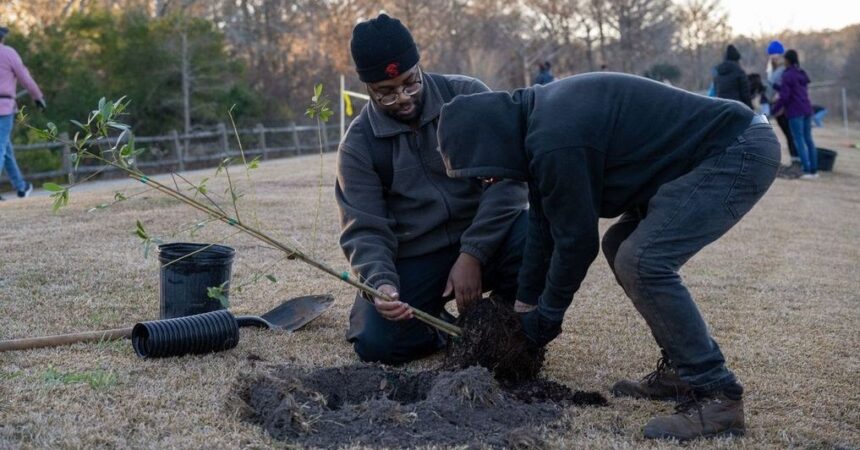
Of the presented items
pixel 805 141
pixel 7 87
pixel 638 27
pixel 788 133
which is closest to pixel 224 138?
pixel 7 87

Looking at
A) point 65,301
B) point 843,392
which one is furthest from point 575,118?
point 65,301

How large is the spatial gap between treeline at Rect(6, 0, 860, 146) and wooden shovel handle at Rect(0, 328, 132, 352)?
18259 mm

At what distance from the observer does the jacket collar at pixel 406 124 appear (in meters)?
4.48

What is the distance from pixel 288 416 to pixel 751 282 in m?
4.65

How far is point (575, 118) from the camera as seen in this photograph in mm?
3219

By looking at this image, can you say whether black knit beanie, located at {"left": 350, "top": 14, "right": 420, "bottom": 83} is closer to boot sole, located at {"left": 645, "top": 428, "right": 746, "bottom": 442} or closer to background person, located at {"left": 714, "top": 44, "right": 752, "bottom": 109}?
boot sole, located at {"left": 645, "top": 428, "right": 746, "bottom": 442}

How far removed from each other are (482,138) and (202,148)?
22.2 metres

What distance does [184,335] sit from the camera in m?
4.22

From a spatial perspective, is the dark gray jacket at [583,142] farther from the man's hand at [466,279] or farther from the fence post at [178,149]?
the fence post at [178,149]

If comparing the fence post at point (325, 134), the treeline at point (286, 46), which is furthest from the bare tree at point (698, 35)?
the fence post at point (325, 134)

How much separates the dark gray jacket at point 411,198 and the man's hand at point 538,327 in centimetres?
58

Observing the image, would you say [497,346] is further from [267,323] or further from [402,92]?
Result: [267,323]

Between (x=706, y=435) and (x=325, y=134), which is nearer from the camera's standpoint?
(x=706, y=435)

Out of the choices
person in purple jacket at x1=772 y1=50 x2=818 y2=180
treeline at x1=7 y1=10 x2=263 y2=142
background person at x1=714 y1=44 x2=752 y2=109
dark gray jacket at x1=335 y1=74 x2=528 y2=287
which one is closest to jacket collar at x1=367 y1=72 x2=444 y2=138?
dark gray jacket at x1=335 y1=74 x2=528 y2=287
